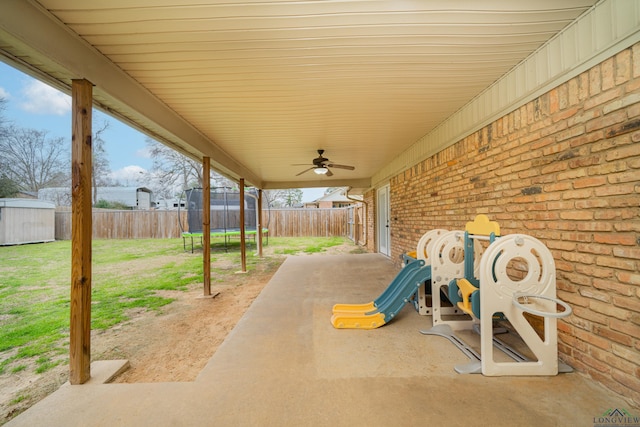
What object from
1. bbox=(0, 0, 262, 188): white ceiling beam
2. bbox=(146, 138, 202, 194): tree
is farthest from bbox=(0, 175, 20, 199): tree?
bbox=(146, 138, 202, 194): tree

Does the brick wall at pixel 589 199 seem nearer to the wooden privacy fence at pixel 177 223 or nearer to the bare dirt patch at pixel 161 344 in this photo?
the bare dirt patch at pixel 161 344

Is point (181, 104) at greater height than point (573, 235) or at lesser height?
greater

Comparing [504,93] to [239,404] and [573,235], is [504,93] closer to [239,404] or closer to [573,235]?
[573,235]

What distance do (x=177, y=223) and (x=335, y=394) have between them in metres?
14.8

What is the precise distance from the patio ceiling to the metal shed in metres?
12.4

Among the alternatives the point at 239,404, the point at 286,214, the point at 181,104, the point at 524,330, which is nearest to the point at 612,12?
the point at 524,330

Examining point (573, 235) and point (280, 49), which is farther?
point (280, 49)

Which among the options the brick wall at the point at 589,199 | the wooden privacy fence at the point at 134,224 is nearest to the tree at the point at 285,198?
the wooden privacy fence at the point at 134,224

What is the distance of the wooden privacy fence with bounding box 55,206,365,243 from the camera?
1274cm

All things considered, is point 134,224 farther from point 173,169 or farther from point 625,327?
point 625,327

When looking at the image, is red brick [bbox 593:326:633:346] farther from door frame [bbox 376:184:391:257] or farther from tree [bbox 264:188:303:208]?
tree [bbox 264:188:303:208]

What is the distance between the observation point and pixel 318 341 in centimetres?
242

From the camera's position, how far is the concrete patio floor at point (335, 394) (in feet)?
4.77

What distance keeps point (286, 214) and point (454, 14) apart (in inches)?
545
